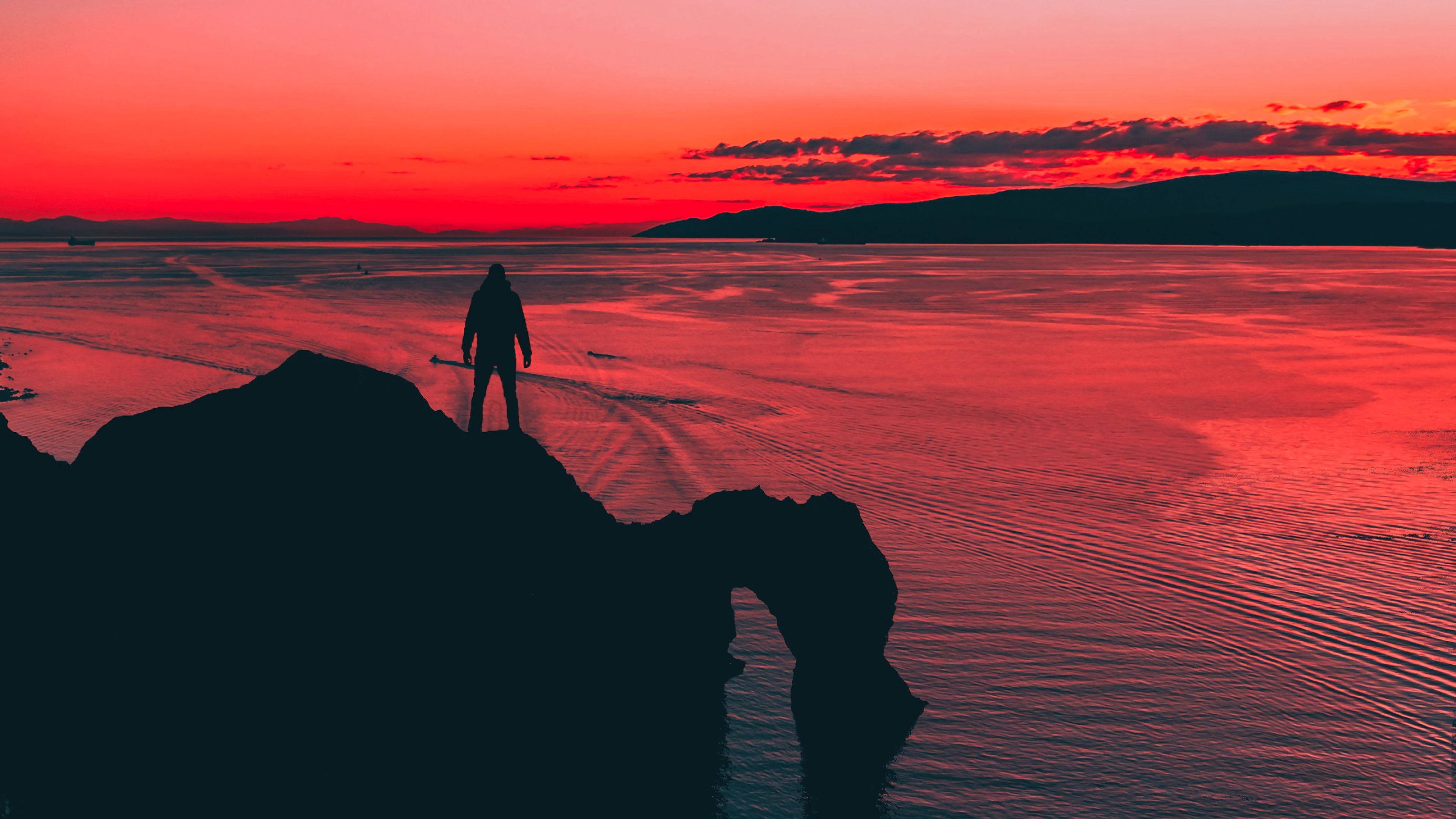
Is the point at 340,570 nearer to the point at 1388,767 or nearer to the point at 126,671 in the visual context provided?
the point at 126,671

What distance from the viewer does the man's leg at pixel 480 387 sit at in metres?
9.65

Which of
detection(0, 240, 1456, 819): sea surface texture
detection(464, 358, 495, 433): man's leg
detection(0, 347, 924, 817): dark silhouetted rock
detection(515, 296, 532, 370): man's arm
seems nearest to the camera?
detection(0, 347, 924, 817): dark silhouetted rock

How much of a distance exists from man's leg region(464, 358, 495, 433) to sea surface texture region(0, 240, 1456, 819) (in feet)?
6.92

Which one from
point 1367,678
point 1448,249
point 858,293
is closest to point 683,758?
point 1367,678

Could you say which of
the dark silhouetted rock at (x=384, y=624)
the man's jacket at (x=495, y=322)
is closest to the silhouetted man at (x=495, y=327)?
the man's jacket at (x=495, y=322)

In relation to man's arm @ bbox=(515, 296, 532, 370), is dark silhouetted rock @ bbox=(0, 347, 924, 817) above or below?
below

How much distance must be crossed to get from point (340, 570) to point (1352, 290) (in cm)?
6548

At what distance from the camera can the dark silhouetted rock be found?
5496 millimetres

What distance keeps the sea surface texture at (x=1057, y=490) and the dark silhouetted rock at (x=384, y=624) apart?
1.03 feet

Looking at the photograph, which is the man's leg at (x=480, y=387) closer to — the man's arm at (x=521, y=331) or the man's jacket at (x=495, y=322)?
the man's jacket at (x=495, y=322)

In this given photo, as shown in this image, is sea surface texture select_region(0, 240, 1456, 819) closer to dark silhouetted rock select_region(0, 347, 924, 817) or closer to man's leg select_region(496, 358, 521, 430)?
dark silhouetted rock select_region(0, 347, 924, 817)

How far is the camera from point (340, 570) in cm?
597

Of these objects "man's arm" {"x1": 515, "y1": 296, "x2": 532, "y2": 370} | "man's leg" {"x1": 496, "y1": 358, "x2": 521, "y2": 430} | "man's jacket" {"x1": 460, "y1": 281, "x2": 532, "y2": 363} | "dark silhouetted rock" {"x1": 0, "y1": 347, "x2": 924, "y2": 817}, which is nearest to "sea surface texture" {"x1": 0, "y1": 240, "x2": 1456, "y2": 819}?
"dark silhouetted rock" {"x1": 0, "y1": 347, "x2": 924, "y2": 817}

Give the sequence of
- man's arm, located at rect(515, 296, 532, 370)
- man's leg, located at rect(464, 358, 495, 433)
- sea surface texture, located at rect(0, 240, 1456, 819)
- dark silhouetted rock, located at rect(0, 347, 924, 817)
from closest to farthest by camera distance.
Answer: dark silhouetted rock, located at rect(0, 347, 924, 817) → sea surface texture, located at rect(0, 240, 1456, 819) → man's leg, located at rect(464, 358, 495, 433) → man's arm, located at rect(515, 296, 532, 370)
